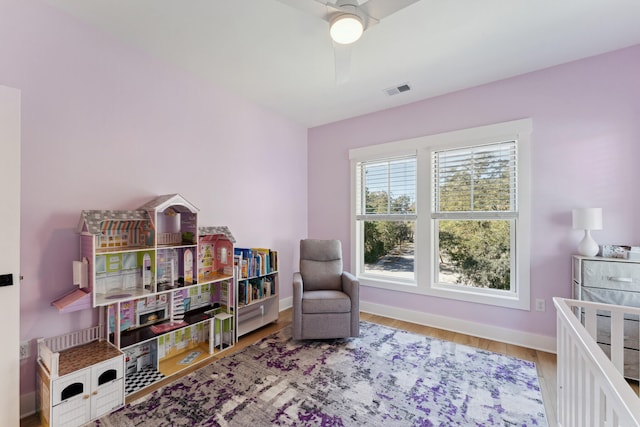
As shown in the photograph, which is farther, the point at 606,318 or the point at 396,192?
the point at 396,192

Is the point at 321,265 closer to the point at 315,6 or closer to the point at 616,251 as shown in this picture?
the point at 315,6

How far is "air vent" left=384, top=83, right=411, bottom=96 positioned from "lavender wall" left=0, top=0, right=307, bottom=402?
169cm

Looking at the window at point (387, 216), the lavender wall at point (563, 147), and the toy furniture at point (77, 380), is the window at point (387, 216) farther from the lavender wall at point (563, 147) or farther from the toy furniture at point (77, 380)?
the toy furniture at point (77, 380)

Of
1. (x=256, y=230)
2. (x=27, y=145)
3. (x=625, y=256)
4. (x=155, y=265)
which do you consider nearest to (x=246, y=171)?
(x=256, y=230)

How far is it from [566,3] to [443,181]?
175cm

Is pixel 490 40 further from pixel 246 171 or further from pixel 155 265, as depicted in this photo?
pixel 155 265

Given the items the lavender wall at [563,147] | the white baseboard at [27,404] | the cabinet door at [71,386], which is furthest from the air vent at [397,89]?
the white baseboard at [27,404]

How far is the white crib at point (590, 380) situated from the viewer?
29.7 inches

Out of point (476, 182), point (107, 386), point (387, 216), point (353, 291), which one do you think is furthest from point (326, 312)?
point (476, 182)

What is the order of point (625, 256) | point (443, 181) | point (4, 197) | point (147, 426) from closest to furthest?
point (4, 197)
point (147, 426)
point (625, 256)
point (443, 181)

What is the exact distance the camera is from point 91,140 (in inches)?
81.5

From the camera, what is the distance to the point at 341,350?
2.62 metres

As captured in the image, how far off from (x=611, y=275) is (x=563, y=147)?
3.85 feet

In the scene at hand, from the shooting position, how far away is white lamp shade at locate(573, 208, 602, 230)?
2.21 metres
